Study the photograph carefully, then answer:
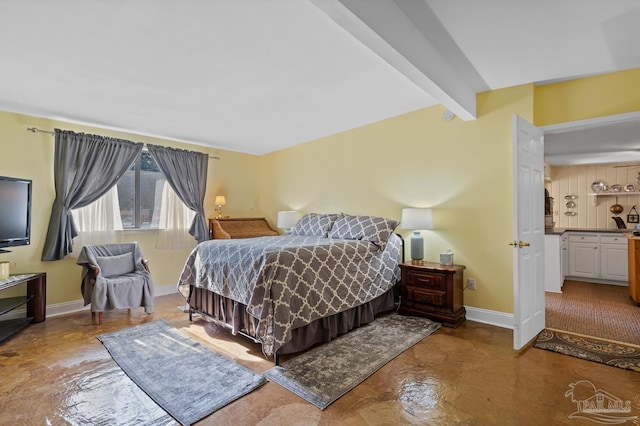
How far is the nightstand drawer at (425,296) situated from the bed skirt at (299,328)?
28 cm

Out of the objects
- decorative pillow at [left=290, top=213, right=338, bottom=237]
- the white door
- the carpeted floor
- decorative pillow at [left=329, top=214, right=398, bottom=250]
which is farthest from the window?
the carpeted floor

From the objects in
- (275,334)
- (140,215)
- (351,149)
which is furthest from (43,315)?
(351,149)

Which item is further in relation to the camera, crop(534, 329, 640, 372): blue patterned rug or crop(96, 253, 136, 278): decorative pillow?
crop(96, 253, 136, 278): decorative pillow

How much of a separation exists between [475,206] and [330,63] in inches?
87.3

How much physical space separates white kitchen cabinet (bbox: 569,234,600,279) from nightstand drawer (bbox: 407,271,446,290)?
3.70 m

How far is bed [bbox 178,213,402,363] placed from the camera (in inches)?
96.7

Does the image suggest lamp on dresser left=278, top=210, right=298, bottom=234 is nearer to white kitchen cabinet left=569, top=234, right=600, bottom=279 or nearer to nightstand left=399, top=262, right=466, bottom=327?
nightstand left=399, top=262, right=466, bottom=327

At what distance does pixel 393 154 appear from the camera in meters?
4.12

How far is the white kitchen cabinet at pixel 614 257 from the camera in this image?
189 inches

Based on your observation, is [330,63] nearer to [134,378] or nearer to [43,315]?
[134,378]

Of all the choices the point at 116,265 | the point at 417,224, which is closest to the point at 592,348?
the point at 417,224

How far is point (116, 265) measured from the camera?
382cm

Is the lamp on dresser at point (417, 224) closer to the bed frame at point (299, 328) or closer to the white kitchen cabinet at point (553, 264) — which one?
the bed frame at point (299, 328)

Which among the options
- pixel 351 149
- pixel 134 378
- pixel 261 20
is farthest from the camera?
pixel 351 149
